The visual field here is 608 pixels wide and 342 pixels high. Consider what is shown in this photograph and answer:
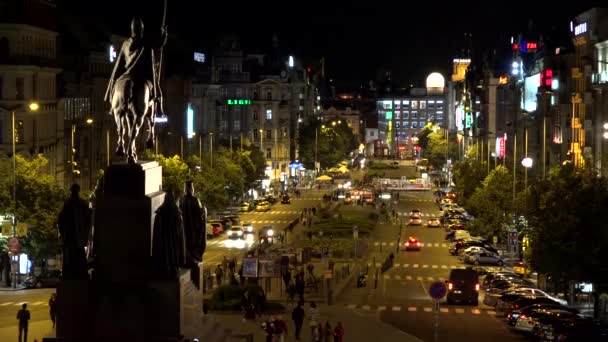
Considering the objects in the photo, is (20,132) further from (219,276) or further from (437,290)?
(437,290)

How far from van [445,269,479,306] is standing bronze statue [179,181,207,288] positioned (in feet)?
105

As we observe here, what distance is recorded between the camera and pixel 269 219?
122312mm

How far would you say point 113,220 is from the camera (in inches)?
1209

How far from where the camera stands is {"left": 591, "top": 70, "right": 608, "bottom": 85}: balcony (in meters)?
95.1

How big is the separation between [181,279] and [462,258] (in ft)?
197

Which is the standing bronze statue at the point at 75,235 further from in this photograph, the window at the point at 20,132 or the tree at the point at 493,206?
the tree at the point at 493,206

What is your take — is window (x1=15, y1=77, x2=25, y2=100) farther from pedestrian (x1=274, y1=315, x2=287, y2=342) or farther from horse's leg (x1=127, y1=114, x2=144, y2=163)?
horse's leg (x1=127, y1=114, x2=144, y2=163)

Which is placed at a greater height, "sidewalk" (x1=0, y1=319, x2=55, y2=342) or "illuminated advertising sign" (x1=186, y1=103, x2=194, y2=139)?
"illuminated advertising sign" (x1=186, y1=103, x2=194, y2=139)

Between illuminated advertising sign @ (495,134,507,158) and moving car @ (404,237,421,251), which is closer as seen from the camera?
moving car @ (404,237,421,251)

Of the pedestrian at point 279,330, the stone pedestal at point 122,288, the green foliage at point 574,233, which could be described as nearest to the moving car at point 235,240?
the green foliage at point 574,233

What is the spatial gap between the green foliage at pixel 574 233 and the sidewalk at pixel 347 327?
8.63 m

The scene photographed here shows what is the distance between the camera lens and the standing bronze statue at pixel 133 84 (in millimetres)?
32000

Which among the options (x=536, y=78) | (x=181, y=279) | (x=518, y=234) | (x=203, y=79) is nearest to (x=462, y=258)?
(x=518, y=234)

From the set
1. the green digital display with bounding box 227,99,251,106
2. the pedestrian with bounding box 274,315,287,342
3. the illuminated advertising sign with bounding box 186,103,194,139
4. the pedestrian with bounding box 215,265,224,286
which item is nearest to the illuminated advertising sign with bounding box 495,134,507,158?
the illuminated advertising sign with bounding box 186,103,194,139
